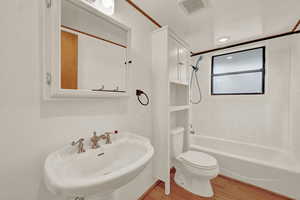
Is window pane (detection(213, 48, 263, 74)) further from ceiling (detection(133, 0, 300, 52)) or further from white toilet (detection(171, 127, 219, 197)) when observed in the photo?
white toilet (detection(171, 127, 219, 197))

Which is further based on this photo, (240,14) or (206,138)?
(206,138)

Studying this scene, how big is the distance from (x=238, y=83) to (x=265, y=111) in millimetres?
705

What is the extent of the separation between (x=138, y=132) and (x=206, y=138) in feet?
6.26

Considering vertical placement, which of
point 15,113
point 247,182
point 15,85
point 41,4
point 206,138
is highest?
point 41,4

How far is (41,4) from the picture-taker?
0.72 meters

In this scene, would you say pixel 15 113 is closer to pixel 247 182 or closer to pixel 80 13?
pixel 80 13

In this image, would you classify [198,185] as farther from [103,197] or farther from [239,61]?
[239,61]

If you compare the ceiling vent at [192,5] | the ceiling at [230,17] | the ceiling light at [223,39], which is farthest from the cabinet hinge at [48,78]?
the ceiling light at [223,39]

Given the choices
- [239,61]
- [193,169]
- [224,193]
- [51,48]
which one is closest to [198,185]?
[193,169]

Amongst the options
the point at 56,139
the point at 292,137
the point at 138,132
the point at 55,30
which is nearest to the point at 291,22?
the point at 292,137

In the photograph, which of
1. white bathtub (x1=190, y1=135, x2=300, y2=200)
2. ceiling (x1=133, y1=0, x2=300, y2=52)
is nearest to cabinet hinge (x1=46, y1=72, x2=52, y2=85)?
ceiling (x1=133, y1=0, x2=300, y2=52)

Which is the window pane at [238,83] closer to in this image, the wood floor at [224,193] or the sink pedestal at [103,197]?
the wood floor at [224,193]

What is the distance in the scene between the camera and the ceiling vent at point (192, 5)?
1.21 m

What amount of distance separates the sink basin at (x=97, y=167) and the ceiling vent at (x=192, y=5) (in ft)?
4.75
